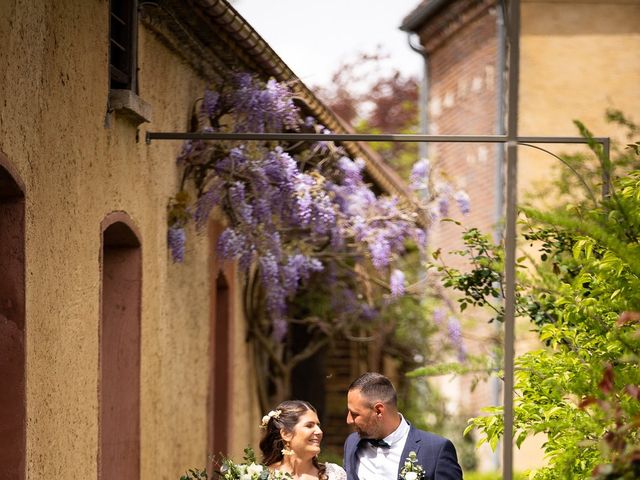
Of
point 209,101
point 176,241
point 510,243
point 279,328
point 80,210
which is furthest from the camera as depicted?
point 279,328

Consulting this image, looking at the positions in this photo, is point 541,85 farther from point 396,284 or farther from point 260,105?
point 260,105

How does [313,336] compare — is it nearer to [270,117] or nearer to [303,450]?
[270,117]

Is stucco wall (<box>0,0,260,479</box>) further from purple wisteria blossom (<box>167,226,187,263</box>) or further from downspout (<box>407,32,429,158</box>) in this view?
downspout (<box>407,32,429,158</box>)

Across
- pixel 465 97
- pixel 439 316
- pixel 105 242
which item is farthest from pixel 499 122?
pixel 105 242

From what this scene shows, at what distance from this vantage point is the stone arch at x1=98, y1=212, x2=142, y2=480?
789cm

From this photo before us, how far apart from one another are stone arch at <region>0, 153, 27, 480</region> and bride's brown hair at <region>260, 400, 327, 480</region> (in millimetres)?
1404

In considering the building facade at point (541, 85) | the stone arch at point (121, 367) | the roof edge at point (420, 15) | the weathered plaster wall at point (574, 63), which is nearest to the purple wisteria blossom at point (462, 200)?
the building facade at point (541, 85)

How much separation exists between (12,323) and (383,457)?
6.02 ft

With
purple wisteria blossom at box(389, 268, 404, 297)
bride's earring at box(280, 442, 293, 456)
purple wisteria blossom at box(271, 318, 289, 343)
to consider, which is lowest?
bride's earring at box(280, 442, 293, 456)

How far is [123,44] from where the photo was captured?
7926 millimetres

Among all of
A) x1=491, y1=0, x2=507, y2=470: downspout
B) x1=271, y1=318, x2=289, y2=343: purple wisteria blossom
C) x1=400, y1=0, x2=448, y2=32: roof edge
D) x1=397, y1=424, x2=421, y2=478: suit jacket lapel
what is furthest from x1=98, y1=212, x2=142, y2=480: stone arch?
x1=400, y1=0, x2=448, y2=32: roof edge

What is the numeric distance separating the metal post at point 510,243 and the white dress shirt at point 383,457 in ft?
4.36

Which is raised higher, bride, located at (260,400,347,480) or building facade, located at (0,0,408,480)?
building facade, located at (0,0,408,480)

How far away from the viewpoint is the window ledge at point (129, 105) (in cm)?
742
